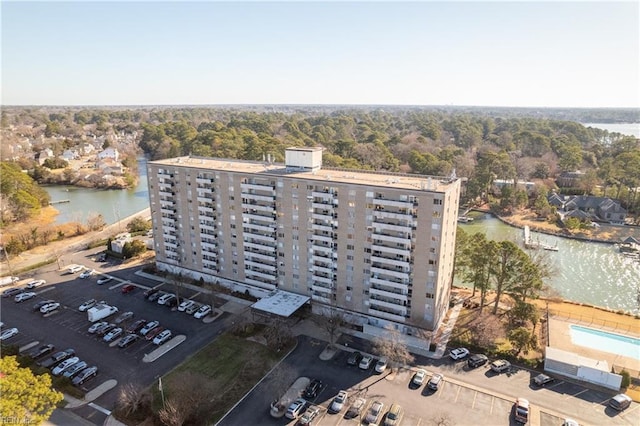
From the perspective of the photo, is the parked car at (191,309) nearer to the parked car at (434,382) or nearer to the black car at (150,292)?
the black car at (150,292)

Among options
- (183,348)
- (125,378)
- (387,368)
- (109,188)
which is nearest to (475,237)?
(387,368)

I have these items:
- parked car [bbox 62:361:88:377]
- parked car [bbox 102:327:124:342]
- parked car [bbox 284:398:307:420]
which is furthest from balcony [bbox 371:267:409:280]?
parked car [bbox 62:361:88:377]

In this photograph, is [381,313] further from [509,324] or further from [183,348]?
[183,348]

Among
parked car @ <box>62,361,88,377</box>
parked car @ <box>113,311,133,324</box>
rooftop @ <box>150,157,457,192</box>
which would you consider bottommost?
parked car @ <box>62,361,88,377</box>

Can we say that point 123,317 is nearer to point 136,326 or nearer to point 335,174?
point 136,326

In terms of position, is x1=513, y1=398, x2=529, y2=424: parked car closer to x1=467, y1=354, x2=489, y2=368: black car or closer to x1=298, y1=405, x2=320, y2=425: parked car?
x1=467, y1=354, x2=489, y2=368: black car

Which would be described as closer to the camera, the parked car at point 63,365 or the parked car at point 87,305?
the parked car at point 63,365

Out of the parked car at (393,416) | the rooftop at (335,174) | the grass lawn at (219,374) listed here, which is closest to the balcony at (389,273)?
the rooftop at (335,174)
